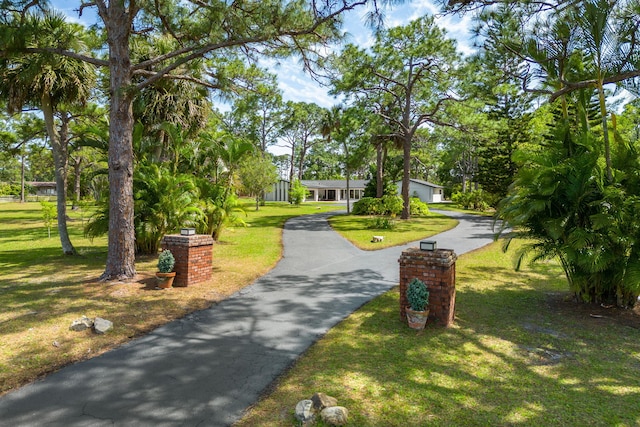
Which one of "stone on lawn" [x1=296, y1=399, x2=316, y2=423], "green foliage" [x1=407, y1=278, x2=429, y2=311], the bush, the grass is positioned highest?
the bush

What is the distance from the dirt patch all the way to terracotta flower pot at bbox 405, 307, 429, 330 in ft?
8.63

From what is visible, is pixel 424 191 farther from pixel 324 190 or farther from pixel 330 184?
pixel 324 190

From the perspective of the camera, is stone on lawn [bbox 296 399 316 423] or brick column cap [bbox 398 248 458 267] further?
brick column cap [bbox 398 248 458 267]

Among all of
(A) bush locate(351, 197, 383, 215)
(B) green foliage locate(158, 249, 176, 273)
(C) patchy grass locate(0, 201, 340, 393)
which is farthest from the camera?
(A) bush locate(351, 197, 383, 215)

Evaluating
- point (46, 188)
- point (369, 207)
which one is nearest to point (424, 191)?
point (369, 207)

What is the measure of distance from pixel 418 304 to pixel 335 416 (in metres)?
2.46

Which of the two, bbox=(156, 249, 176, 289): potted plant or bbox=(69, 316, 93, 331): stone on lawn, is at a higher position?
bbox=(156, 249, 176, 289): potted plant

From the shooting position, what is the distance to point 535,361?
13.3 feet

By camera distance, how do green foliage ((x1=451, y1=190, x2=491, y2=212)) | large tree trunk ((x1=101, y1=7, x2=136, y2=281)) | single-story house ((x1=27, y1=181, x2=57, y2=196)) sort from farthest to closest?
single-story house ((x1=27, y1=181, x2=57, y2=196))
green foliage ((x1=451, y1=190, x2=491, y2=212))
large tree trunk ((x1=101, y1=7, x2=136, y2=281))

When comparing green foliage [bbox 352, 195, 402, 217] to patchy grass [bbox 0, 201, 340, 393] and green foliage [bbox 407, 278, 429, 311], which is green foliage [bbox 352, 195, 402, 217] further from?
green foliage [bbox 407, 278, 429, 311]

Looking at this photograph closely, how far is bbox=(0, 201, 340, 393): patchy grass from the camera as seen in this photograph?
407cm

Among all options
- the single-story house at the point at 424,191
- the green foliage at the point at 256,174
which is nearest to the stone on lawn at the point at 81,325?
the green foliage at the point at 256,174

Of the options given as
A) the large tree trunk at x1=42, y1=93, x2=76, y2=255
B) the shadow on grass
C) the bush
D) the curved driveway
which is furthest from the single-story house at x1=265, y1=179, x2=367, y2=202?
the shadow on grass

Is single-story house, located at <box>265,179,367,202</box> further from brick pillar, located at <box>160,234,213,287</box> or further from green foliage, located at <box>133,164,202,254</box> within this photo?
brick pillar, located at <box>160,234,213,287</box>
